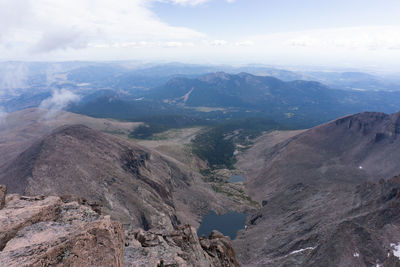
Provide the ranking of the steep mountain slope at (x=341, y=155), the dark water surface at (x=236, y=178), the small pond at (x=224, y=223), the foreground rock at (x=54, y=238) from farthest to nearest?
the dark water surface at (x=236, y=178)
the steep mountain slope at (x=341, y=155)
the small pond at (x=224, y=223)
the foreground rock at (x=54, y=238)

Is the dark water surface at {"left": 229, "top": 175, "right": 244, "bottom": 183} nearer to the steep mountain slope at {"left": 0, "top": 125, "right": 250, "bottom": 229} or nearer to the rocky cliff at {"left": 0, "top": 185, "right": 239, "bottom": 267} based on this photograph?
the steep mountain slope at {"left": 0, "top": 125, "right": 250, "bottom": 229}

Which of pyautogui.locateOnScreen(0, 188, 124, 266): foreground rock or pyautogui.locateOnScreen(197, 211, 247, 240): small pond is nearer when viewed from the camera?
pyautogui.locateOnScreen(0, 188, 124, 266): foreground rock

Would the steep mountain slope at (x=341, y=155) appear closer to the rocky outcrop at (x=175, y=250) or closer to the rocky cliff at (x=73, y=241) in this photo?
the rocky outcrop at (x=175, y=250)

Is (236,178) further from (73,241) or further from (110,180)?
(73,241)

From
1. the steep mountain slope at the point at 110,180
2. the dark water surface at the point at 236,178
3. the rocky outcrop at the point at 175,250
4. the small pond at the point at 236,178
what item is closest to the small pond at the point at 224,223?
the steep mountain slope at the point at 110,180

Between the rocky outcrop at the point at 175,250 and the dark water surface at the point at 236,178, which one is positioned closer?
→ the rocky outcrop at the point at 175,250

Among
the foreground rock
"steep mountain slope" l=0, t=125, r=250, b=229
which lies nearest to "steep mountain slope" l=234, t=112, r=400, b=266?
"steep mountain slope" l=0, t=125, r=250, b=229
